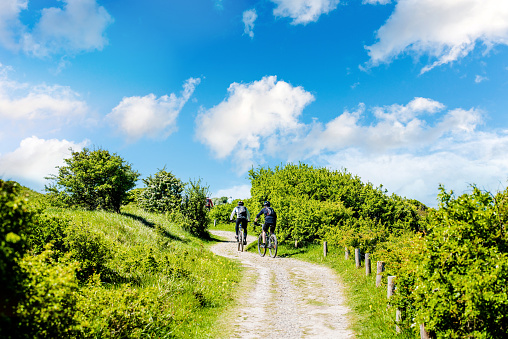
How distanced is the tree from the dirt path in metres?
10.2

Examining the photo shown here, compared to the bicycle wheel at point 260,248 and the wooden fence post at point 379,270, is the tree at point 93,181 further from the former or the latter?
the wooden fence post at point 379,270

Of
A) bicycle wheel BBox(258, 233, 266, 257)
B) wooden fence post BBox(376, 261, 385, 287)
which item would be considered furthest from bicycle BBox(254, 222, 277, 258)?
wooden fence post BBox(376, 261, 385, 287)

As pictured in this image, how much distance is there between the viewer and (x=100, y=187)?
19.6 metres

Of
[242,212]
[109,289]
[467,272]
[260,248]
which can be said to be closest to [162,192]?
[242,212]

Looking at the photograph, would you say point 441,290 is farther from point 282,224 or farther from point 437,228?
point 282,224

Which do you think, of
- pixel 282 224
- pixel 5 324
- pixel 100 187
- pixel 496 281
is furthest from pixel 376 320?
pixel 100 187

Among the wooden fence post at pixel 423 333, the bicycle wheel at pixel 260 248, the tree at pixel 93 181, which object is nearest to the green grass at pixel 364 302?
the wooden fence post at pixel 423 333

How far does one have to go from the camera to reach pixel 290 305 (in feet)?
30.7

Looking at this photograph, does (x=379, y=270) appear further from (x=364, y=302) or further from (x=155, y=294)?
(x=155, y=294)

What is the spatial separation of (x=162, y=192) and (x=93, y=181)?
7571 mm

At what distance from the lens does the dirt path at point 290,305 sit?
742cm

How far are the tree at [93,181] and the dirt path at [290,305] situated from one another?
10230 mm

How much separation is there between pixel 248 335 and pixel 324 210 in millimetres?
14158

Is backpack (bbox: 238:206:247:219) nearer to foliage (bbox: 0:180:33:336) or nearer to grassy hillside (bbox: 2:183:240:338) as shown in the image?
grassy hillside (bbox: 2:183:240:338)
